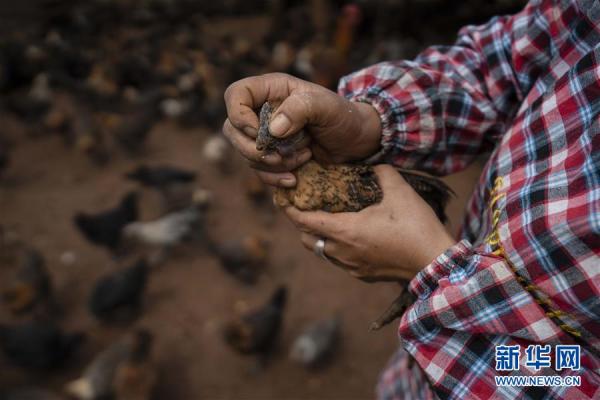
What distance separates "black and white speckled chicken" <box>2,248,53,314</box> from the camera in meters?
4.47

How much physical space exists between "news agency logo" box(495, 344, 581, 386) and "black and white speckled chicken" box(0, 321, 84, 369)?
13.2ft

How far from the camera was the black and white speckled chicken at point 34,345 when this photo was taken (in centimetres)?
385

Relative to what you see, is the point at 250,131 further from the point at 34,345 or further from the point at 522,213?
the point at 34,345


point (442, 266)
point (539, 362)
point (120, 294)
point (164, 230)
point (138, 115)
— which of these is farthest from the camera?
point (138, 115)

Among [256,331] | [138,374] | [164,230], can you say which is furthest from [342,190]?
[164,230]

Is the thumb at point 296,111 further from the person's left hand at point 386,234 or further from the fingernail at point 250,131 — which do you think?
the person's left hand at point 386,234

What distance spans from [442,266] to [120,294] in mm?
3903

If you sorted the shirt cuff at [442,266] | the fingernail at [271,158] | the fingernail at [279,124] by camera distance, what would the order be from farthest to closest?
1. the fingernail at [271,158]
2. the fingernail at [279,124]
3. the shirt cuff at [442,266]

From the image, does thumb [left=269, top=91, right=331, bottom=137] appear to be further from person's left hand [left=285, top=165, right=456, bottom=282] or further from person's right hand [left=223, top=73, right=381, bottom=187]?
person's left hand [left=285, top=165, right=456, bottom=282]

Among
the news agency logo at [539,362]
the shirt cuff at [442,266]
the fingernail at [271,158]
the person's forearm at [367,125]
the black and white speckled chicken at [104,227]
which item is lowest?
the black and white speckled chicken at [104,227]

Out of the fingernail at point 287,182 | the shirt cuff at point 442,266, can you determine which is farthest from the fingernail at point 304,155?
the shirt cuff at point 442,266

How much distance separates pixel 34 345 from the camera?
3.85 meters

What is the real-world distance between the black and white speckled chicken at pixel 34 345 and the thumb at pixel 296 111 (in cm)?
363

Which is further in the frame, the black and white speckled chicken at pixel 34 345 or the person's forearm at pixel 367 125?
the black and white speckled chicken at pixel 34 345
